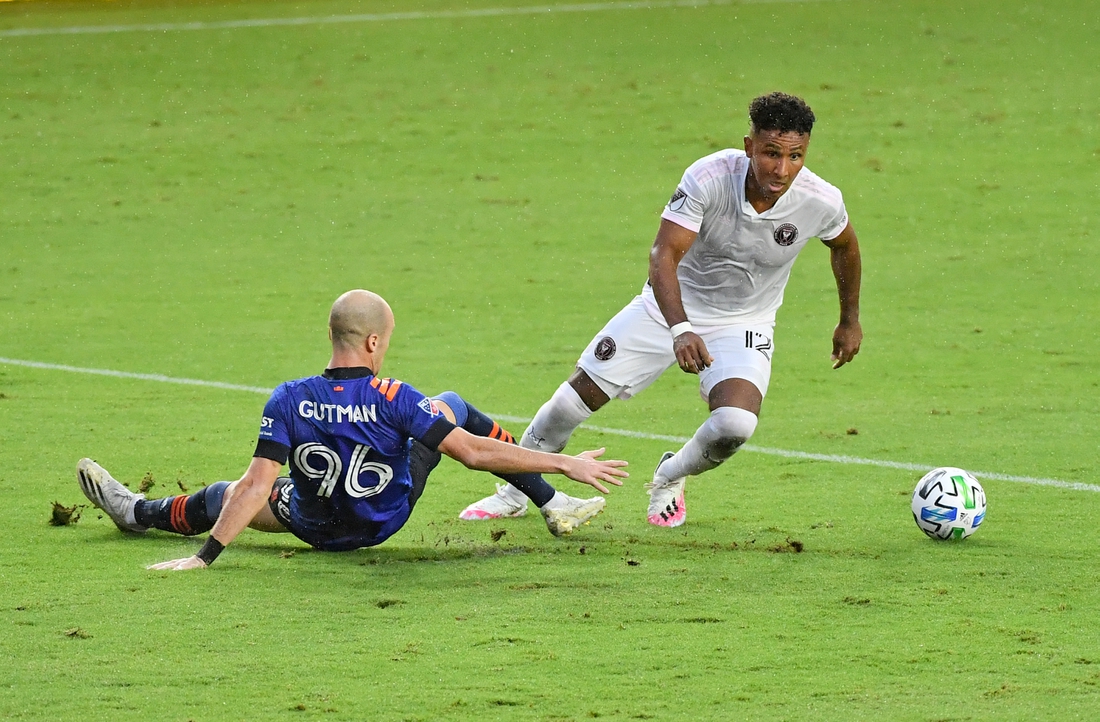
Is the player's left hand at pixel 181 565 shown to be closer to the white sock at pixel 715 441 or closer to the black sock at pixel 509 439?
the black sock at pixel 509 439

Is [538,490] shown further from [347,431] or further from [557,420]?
[347,431]

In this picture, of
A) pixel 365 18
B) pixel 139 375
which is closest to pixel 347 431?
pixel 139 375

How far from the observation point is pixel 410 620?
6336 millimetres

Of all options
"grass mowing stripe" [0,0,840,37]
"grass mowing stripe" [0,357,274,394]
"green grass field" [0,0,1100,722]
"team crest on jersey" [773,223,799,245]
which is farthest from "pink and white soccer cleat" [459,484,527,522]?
"grass mowing stripe" [0,0,840,37]

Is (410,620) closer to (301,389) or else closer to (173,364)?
(301,389)

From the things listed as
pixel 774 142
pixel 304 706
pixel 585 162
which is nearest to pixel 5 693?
pixel 304 706

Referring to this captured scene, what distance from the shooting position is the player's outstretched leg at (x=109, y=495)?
7711mm

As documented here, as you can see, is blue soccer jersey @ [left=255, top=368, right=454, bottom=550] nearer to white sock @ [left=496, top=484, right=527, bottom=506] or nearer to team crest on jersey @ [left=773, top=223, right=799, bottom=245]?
white sock @ [left=496, top=484, right=527, bottom=506]

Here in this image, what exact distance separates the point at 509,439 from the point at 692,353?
1.04 meters

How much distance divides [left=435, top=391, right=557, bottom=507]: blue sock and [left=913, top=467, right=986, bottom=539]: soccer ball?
1.87 m

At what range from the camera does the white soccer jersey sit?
25.8ft

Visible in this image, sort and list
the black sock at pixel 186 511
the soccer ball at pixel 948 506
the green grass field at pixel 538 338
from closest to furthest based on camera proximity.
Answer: the green grass field at pixel 538 338
the black sock at pixel 186 511
the soccer ball at pixel 948 506

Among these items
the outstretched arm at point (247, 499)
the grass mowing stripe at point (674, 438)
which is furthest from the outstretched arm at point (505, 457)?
the grass mowing stripe at point (674, 438)

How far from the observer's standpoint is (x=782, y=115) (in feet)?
24.4
